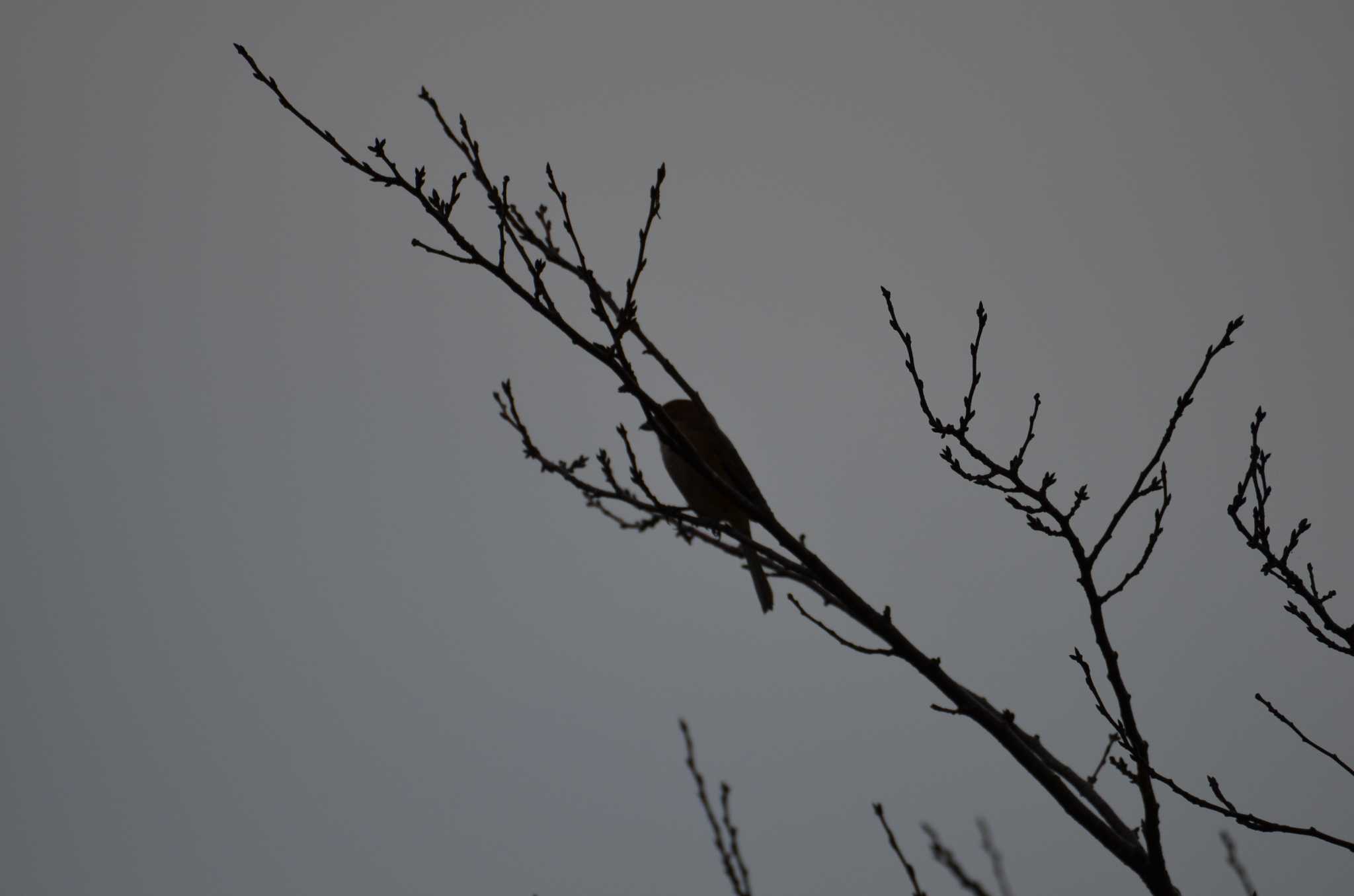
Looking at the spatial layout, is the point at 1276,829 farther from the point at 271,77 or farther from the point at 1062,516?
the point at 271,77

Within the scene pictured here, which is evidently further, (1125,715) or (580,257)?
(580,257)

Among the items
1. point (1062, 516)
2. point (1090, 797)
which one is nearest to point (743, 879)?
point (1090, 797)

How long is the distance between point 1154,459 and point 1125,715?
2.22 ft

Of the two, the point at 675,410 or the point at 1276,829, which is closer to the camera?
the point at 1276,829

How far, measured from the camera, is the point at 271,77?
9.03 feet

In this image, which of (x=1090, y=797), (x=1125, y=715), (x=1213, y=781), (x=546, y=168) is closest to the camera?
(x=1125, y=715)

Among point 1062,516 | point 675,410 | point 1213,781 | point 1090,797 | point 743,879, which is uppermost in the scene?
point 675,410

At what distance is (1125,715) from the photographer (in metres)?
2.44

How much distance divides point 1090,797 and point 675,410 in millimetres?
4494

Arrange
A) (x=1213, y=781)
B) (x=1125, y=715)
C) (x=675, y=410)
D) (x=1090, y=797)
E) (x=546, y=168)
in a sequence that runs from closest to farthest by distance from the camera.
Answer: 1. (x=1125, y=715)
2. (x=1090, y=797)
3. (x=546, y=168)
4. (x=1213, y=781)
5. (x=675, y=410)

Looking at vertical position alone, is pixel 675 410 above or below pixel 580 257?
above

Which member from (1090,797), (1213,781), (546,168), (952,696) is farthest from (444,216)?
(1213,781)

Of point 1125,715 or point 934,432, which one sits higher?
point 934,432

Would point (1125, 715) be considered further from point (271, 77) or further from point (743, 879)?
point (271, 77)
